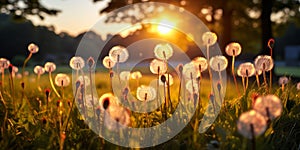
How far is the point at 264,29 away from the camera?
15.3 metres

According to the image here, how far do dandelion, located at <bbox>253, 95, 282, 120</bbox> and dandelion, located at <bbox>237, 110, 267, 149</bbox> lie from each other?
6 cm

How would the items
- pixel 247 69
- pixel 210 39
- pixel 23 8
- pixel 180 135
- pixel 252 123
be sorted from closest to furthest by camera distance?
pixel 252 123, pixel 180 135, pixel 247 69, pixel 210 39, pixel 23 8

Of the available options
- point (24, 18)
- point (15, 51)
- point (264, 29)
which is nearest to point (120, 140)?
point (24, 18)

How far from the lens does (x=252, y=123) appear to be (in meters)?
1.48

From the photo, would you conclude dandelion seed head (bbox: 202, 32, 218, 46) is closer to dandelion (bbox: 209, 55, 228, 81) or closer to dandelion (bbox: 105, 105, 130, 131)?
dandelion (bbox: 209, 55, 228, 81)

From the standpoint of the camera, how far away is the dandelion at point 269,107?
1.51 metres

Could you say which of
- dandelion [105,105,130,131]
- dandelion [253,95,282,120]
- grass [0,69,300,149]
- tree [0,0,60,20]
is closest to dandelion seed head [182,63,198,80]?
grass [0,69,300,149]

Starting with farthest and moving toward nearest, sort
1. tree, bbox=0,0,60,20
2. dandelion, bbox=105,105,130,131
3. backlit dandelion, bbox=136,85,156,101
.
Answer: tree, bbox=0,0,60,20, backlit dandelion, bbox=136,85,156,101, dandelion, bbox=105,105,130,131

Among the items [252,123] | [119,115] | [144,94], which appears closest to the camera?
[252,123]

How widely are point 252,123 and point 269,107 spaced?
12 centimetres

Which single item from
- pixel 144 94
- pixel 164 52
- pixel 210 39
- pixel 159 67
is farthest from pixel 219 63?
pixel 144 94

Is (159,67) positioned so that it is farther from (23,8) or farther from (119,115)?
(23,8)

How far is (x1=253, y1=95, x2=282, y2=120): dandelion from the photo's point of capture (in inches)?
59.6

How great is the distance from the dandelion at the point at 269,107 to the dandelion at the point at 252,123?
0.06m
